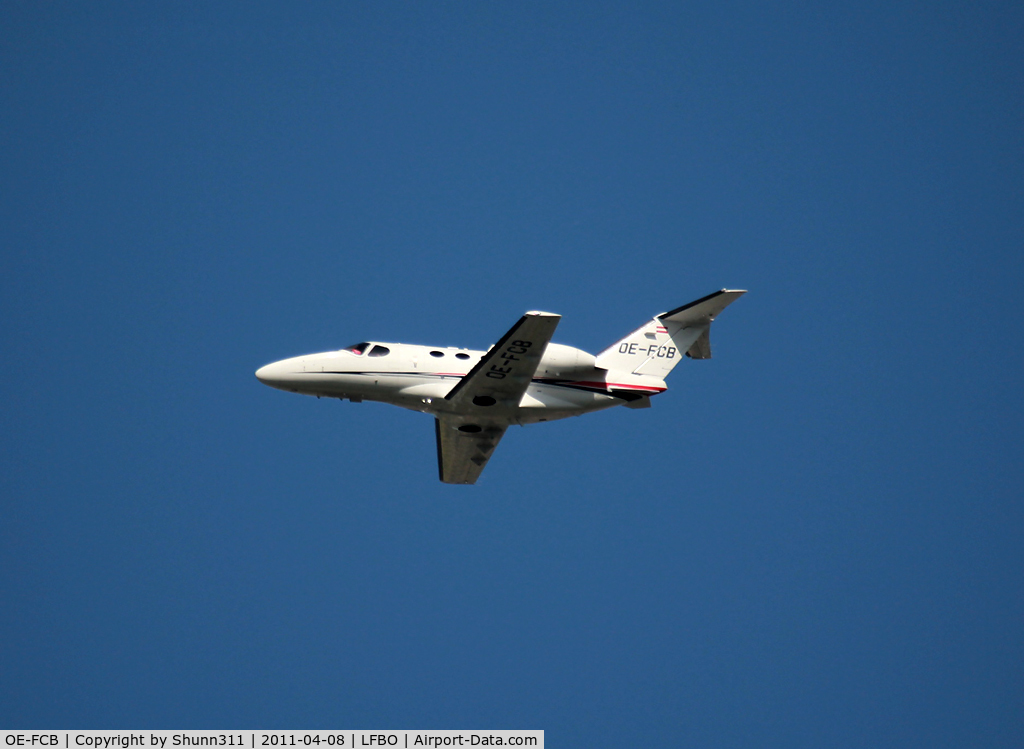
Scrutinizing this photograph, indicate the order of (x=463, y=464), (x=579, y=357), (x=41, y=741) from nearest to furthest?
(x=41, y=741)
(x=579, y=357)
(x=463, y=464)

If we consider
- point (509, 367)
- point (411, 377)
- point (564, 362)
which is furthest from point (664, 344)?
point (411, 377)

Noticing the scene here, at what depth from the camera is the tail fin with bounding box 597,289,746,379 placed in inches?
1135

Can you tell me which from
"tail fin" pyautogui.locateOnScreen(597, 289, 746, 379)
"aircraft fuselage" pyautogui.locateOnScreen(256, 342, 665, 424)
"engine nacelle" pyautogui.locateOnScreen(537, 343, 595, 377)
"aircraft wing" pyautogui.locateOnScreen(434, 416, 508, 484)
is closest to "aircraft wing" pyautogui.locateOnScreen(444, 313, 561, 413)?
"aircraft fuselage" pyautogui.locateOnScreen(256, 342, 665, 424)

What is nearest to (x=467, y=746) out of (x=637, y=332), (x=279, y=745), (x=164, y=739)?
(x=279, y=745)

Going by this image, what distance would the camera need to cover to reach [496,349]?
2523cm

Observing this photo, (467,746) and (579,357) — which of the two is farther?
(579,357)

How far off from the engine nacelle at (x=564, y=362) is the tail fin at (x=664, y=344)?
113 centimetres

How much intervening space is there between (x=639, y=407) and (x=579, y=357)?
2.61m

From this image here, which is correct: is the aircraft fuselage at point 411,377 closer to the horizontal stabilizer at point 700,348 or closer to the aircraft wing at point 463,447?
the aircraft wing at point 463,447

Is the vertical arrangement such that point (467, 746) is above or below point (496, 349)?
below

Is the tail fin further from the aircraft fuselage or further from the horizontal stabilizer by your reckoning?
the aircraft fuselage

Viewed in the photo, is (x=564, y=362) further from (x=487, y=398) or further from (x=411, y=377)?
(x=411, y=377)

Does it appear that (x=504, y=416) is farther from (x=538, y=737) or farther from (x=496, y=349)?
(x=538, y=737)

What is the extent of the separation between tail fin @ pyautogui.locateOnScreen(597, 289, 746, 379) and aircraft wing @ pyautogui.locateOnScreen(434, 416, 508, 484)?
3831mm
